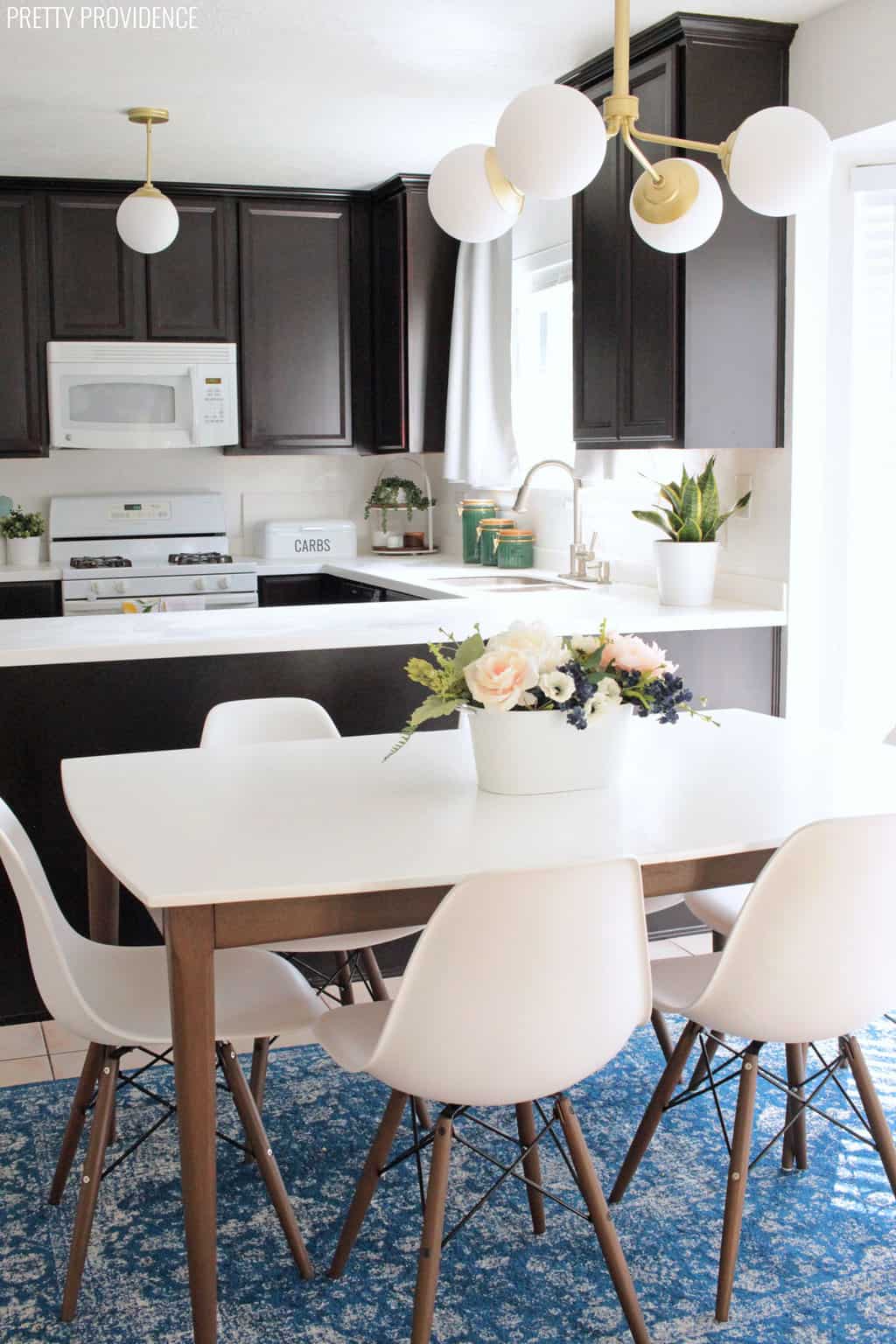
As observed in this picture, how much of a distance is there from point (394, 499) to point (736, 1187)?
455 cm

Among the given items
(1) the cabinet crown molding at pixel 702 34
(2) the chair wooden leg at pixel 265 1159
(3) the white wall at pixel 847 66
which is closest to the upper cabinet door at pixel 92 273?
(1) the cabinet crown molding at pixel 702 34

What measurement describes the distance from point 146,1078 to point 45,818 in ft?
2.27

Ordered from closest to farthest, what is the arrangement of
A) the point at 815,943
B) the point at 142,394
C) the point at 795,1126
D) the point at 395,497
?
the point at 815,943 < the point at 795,1126 < the point at 142,394 < the point at 395,497

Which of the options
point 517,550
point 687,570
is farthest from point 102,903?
point 517,550

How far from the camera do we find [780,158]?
2.19 meters

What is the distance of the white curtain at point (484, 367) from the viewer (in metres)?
5.47

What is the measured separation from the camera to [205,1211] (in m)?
1.95

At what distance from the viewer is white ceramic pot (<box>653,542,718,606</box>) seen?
3.97m

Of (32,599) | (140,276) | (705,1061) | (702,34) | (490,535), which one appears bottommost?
(705,1061)

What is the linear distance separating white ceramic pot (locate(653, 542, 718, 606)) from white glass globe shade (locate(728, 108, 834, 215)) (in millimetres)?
1766

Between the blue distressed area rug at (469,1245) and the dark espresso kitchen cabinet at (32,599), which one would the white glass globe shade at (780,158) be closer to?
the blue distressed area rug at (469,1245)

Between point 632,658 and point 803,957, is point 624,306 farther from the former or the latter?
point 803,957

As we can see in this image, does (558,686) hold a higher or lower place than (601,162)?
lower

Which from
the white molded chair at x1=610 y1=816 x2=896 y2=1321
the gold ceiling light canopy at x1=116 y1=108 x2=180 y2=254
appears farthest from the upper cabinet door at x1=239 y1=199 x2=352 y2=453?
the white molded chair at x1=610 y1=816 x2=896 y2=1321
